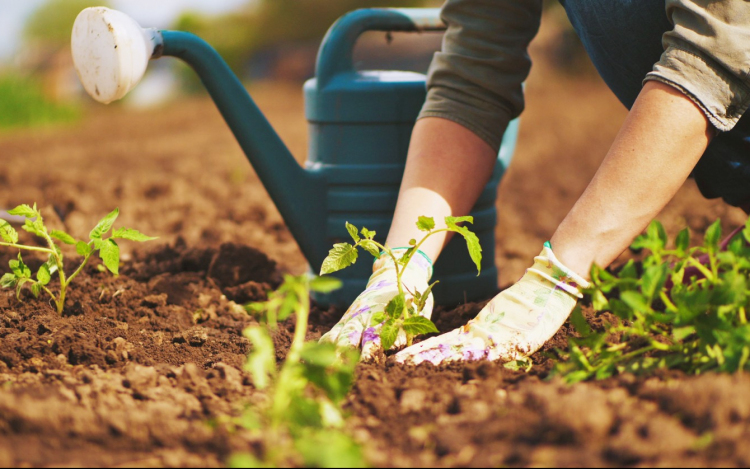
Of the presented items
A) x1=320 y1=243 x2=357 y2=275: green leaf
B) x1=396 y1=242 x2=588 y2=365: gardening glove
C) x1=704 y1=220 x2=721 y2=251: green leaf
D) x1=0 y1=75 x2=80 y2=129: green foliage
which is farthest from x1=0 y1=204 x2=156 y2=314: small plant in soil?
x1=0 y1=75 x2=80 y2=129: green foliage

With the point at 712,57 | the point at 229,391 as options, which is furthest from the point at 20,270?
the point at 712,57

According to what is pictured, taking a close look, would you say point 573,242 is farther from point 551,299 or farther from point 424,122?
point 424,122

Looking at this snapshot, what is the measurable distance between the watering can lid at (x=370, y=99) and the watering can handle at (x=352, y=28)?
4 cm

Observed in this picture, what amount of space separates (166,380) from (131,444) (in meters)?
0.22

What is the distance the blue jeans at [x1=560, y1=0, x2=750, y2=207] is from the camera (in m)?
1.44

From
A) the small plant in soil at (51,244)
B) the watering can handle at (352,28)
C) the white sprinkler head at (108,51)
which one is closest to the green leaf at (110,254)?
the small plant in soil at (51,244)

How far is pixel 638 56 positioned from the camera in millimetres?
1500

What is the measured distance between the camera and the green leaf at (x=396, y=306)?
1206mm

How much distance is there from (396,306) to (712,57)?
66 cm

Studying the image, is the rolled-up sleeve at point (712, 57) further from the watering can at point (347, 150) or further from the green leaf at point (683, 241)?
the watering can at point (347, 150)

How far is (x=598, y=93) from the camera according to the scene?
12.1 m

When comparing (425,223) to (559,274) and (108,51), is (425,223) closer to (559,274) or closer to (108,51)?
(559,274)

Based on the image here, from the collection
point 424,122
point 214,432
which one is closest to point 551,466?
A: point 214,432

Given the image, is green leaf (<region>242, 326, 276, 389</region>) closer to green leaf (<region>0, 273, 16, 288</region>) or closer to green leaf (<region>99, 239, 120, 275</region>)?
green leaf (<region>99, 239, 120, 275</region>)
